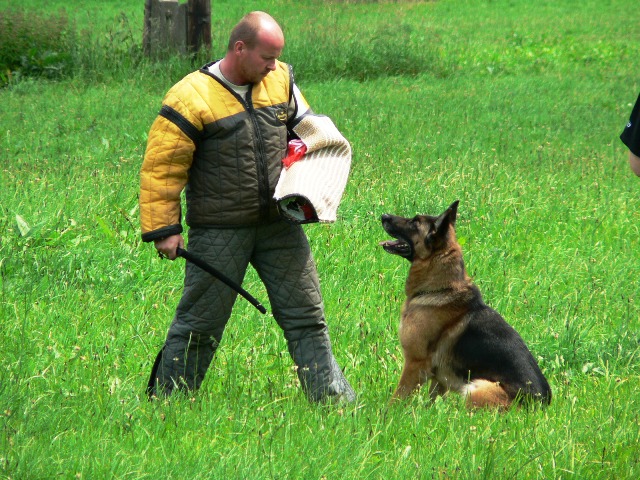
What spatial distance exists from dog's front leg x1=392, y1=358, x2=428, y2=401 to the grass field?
0.20 metres

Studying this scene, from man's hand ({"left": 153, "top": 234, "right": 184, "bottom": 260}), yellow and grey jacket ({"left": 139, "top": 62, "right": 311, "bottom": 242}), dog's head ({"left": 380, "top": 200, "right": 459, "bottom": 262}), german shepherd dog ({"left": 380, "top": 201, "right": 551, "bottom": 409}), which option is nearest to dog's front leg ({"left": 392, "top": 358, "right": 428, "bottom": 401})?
german shepherd dog ({"left": 380, "top": 201, "right": 551, "bottom": 409})

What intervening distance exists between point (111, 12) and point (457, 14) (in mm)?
9507

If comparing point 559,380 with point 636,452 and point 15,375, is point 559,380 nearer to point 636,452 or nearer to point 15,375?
point 636,452

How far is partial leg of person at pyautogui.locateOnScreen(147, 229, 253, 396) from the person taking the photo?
436cm

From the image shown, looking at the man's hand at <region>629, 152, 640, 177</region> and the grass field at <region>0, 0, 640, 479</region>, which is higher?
the man's hand at <region>629, 152, 640, 177</region>

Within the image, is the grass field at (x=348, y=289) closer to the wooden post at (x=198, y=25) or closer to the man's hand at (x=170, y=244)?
the wooden post at (x=198, y=25)

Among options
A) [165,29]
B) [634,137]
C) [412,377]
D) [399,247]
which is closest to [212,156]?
[399,247]

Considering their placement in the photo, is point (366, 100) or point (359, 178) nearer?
point (359, 178)

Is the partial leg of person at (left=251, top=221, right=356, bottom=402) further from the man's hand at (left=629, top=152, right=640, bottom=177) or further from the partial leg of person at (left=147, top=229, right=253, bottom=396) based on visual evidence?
the man's hand at (left=629, top=152, right=640, bottom=177)

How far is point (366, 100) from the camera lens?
13.0 metres

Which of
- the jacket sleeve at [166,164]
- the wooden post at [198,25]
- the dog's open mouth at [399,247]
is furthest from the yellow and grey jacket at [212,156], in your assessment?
the wooden post at [198,25]

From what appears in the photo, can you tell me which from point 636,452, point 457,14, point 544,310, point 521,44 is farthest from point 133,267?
point 457,14

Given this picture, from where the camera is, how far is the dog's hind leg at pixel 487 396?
14.2 feet

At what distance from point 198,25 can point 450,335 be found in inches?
410
